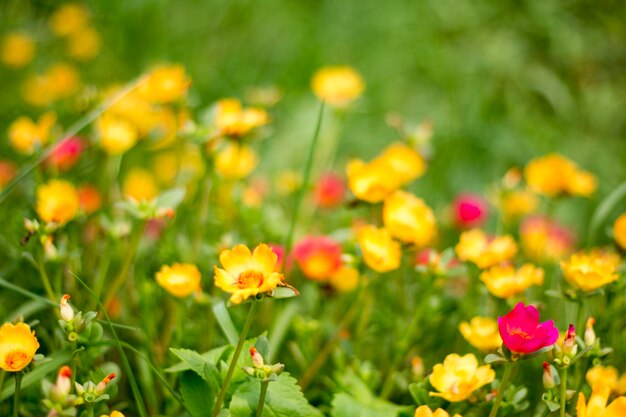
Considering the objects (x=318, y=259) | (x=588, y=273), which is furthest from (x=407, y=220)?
(x=588, y=273)

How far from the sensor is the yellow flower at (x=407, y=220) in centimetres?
113

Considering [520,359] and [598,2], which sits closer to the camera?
[520,359]

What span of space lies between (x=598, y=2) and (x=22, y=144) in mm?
2206

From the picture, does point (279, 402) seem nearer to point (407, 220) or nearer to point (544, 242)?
point (407, 220)

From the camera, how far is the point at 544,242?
1.53 metres

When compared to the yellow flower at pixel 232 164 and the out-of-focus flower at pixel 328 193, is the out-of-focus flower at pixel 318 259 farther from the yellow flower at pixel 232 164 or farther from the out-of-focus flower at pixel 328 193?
the out-of-focus flower at pixel 328 193

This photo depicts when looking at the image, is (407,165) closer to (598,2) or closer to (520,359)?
(520,359)

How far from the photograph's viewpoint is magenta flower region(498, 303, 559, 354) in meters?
0.82

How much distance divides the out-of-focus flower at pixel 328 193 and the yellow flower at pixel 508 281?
0.69 metres

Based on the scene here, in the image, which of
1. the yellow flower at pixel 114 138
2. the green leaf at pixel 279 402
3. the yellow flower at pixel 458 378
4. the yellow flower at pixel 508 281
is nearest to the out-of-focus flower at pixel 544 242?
Answer: the yellow flower at pixel 508 281

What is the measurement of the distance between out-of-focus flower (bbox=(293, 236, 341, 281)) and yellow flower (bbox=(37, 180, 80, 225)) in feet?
1.34

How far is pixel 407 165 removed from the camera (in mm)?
1389

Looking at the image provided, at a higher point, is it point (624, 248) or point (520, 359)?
point (520, 359)

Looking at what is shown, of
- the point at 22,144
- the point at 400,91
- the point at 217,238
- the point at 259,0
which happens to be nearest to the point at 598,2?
the point at 400,91
